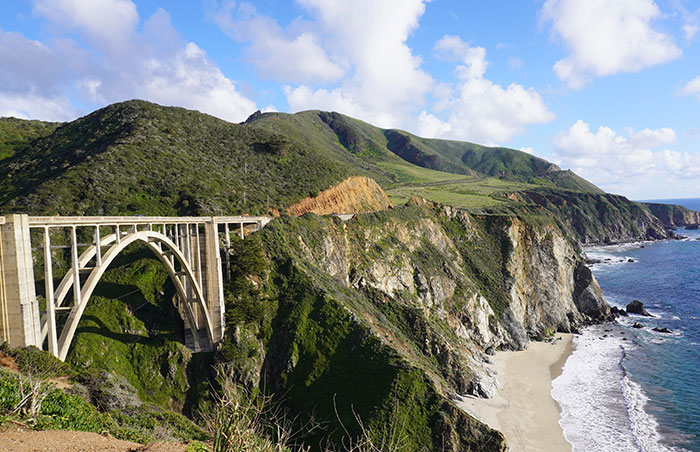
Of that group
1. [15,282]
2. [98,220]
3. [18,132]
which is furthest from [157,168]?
[18,132]

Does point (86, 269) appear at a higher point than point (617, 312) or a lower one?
higher

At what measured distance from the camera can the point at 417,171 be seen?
584ft

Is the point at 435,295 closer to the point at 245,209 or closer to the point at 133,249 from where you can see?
the point at 245,209

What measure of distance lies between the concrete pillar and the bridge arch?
1.75ft

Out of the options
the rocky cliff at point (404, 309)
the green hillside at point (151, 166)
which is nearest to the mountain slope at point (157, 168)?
the green hillside at point (151, 166)

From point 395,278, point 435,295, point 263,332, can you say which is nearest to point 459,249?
point 435,295

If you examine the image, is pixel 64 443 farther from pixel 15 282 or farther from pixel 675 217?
pixel 675 217

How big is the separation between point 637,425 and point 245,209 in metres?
48.6

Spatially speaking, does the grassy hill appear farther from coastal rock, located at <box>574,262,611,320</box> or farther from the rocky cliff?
coastal rock, located at <box>574,262,611,320</box>

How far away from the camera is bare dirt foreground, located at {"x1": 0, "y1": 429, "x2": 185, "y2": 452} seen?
412 inches

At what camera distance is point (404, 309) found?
48.4 m

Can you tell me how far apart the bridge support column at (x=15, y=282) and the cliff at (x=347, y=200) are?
3946 centimetres

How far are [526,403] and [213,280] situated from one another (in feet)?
114

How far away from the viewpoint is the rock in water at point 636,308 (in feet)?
231
